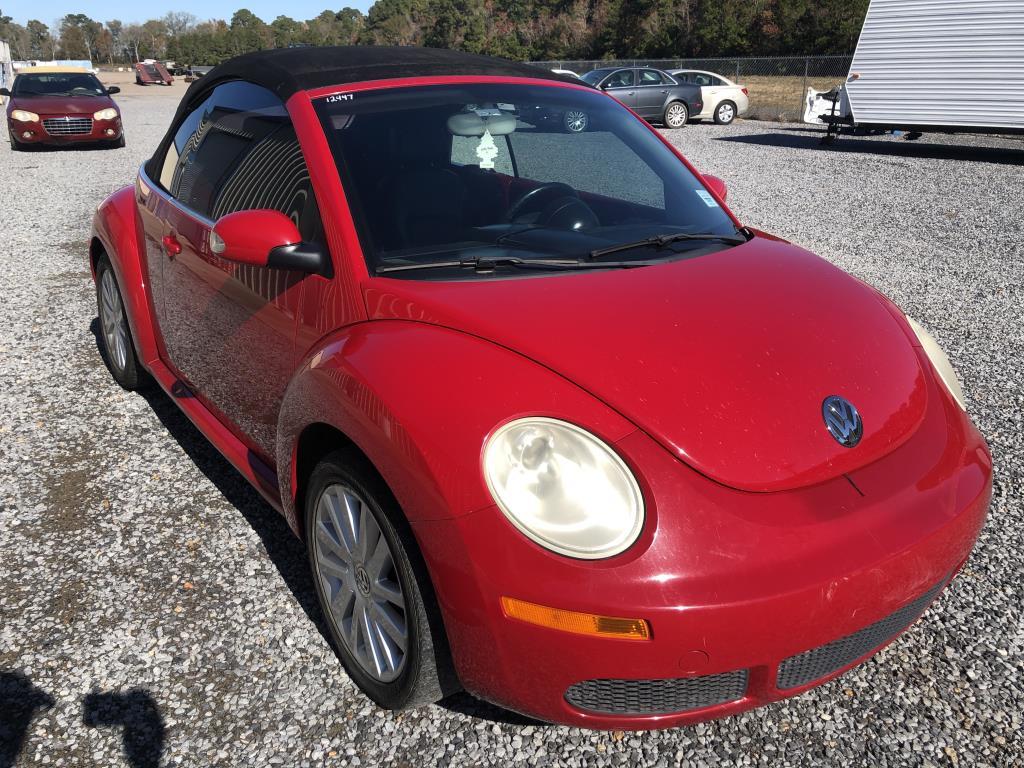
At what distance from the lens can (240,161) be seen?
3119 millimetres

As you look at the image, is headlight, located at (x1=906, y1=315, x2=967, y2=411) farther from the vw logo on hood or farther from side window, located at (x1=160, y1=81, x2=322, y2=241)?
side window, located at (x1=160, y1=81, x2=322, y2=241)

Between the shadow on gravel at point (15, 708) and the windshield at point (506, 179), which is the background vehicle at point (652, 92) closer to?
the windshield at point (506, 179)

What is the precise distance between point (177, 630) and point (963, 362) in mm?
4502

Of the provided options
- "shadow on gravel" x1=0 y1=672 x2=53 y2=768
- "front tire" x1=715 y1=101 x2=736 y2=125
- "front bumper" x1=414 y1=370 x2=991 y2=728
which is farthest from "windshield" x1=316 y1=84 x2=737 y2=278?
"front tire" x1=715 y1=101 x2=736 y2=125

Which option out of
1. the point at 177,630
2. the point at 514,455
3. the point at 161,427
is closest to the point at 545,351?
the point at 514,455

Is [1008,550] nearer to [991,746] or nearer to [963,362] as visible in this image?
[991,746]

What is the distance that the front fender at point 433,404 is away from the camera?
189 centimetres

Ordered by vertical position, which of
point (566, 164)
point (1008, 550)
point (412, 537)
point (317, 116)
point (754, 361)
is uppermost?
point (317, 116)

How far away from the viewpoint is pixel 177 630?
270 cm

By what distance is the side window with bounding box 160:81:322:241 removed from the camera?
273cm

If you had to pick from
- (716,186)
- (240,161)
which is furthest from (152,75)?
(716,186)

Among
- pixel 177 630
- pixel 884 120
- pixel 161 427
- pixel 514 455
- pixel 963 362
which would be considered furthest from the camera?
pixel 884 120

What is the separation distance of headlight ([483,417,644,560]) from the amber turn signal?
12 cm

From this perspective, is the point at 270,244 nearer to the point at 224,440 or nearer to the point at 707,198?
the point at 224,440
